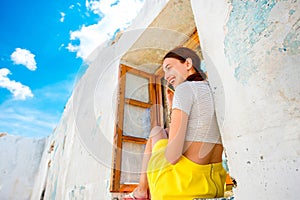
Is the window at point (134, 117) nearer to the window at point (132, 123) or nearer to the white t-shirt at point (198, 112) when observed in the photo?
the window at point (132, 123)

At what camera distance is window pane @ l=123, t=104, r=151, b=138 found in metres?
2.06

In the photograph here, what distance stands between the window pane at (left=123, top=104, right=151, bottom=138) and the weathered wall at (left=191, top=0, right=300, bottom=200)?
1.34m

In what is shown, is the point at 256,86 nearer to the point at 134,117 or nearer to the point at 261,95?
the point at 261,95

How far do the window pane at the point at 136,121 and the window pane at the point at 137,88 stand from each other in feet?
0.45

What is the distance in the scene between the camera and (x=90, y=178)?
218 cm

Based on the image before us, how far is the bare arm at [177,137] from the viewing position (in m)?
0.80

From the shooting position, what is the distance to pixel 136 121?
2125 millimetres

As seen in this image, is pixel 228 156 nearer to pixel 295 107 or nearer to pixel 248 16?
pixel 295 107

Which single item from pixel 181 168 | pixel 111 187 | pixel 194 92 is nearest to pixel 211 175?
pixel 181 168

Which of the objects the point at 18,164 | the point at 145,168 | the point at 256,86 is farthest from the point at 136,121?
the point at 18,164

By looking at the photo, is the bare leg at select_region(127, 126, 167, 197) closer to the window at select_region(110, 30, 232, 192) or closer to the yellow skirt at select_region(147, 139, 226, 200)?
the yellow skirt at select_region(147, 139, 226, 200)

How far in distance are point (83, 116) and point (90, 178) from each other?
4.11 feet

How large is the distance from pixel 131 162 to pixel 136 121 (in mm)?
431

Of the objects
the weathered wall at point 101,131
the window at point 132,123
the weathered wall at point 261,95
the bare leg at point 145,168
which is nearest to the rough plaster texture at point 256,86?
the weathered wall at point 261,95
